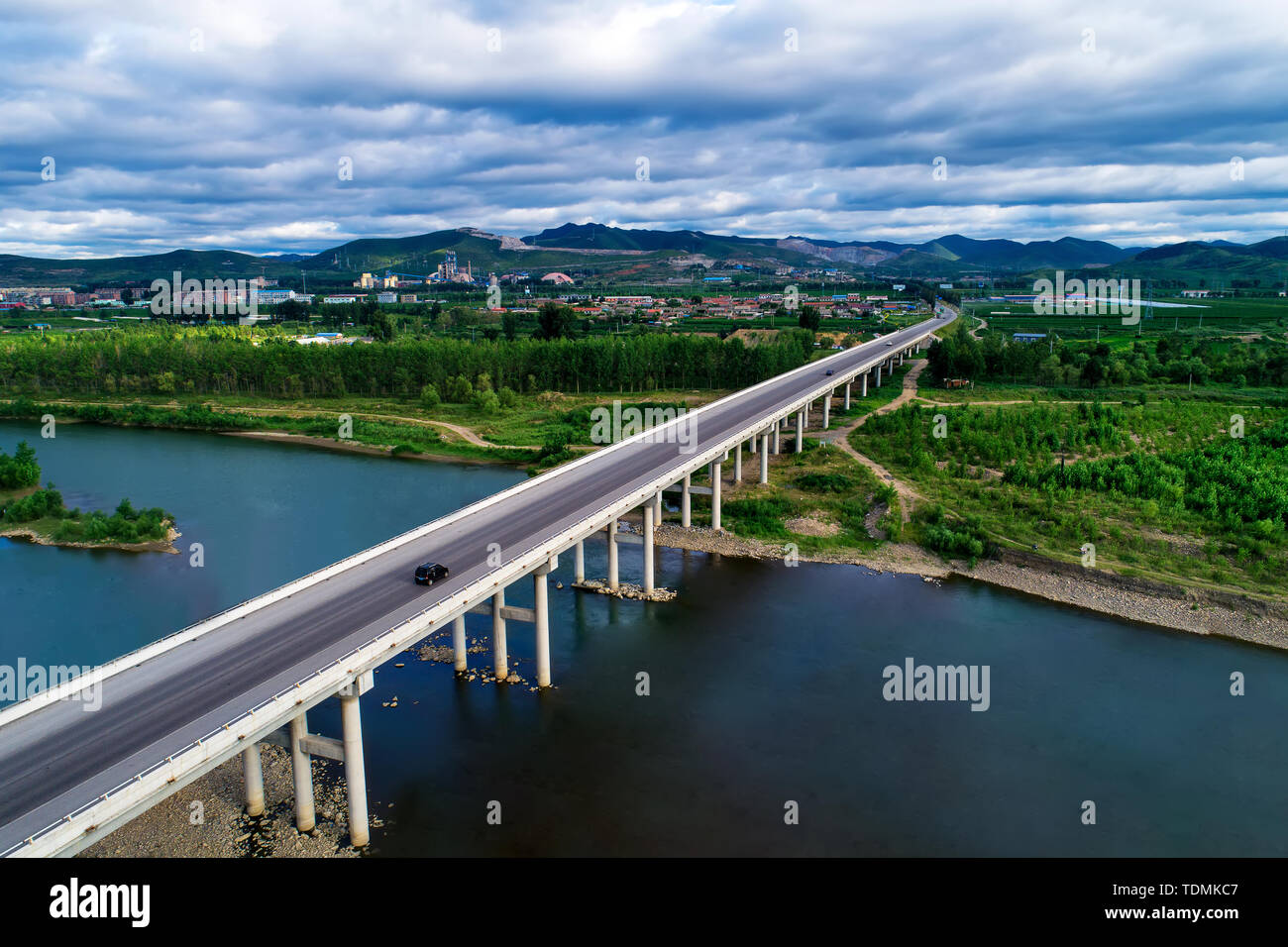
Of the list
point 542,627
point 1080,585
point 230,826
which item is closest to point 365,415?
point 542,627

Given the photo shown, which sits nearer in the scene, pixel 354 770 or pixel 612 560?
pixel 354 770

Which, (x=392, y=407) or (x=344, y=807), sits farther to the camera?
(x=392, y=407)

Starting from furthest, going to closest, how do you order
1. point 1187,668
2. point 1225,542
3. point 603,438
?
1. point 603,438
2. point 1225,542
3. point 1187,668

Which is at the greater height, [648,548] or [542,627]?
[648,548]

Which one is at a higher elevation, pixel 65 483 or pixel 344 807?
pixel 65 483

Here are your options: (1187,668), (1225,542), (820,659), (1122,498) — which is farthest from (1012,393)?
(820,659)

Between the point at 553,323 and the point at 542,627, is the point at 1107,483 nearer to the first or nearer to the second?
the point at 542,627

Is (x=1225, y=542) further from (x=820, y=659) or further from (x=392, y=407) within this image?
(x=392, y=407)
